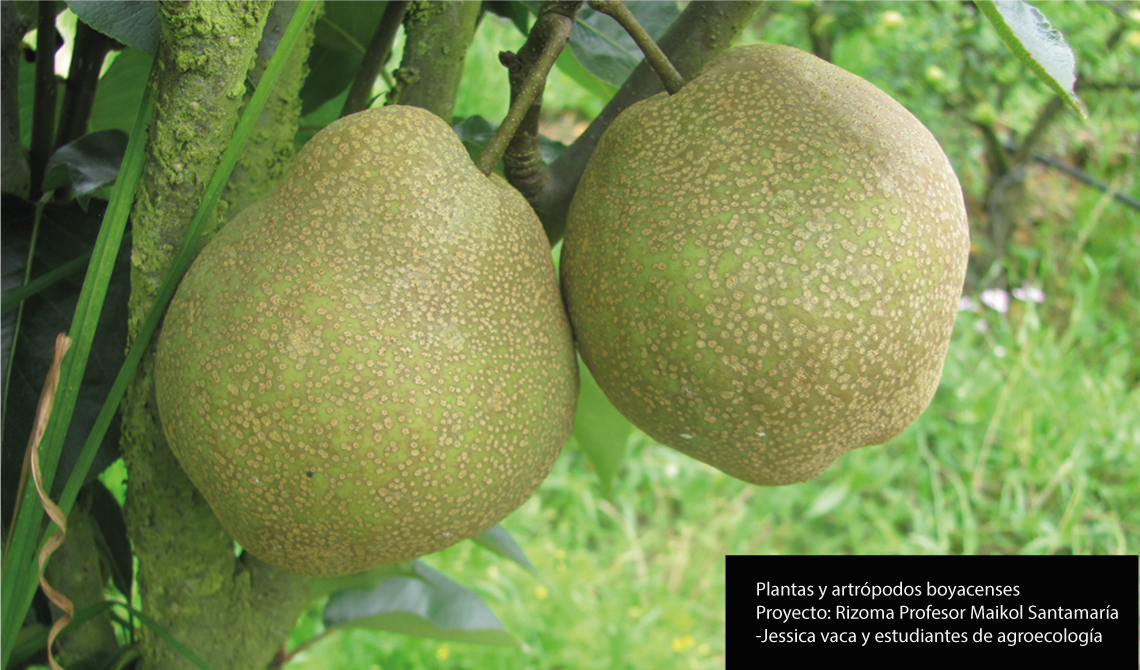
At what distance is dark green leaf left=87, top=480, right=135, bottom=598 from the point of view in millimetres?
697

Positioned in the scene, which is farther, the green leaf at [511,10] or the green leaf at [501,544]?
the green leaf at [501,544]

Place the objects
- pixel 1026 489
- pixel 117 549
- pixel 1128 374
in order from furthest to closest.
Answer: pixel 1128 374, pixel 1026 489, pixel 117 549

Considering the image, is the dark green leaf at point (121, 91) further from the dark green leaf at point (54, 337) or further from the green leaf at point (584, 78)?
the green leaf at point (584, 78)

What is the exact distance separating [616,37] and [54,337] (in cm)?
46

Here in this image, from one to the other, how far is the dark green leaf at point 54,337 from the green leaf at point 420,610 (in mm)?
387

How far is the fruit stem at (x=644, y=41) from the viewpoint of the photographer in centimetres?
51

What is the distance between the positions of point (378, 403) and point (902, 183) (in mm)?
301

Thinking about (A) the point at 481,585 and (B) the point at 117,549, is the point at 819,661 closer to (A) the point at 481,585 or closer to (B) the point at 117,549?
(B) the point at 117,549

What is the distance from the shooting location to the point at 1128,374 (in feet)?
8.11

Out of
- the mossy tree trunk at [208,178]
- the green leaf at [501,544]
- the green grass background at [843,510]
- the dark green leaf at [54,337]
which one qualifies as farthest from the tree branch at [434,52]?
the green grass background at [843,510]

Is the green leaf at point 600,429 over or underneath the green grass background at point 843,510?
over

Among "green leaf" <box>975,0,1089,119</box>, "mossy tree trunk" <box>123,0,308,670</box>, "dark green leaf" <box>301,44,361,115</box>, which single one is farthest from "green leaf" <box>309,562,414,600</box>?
"green leaf" <box>975,0,1089,119</box>

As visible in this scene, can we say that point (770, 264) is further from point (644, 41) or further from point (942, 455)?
point (942, 455)

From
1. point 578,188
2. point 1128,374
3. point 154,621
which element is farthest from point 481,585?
point 1128,374
